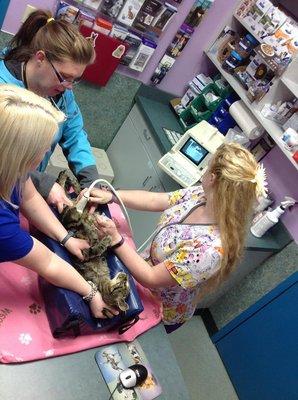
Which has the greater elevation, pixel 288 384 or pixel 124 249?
pixel 124 249

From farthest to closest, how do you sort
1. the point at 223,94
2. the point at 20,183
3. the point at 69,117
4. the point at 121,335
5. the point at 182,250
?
the point at 223,94 < the point at 69,117 < the point at 182,250 < the point at 121,335 < the point at 20,183

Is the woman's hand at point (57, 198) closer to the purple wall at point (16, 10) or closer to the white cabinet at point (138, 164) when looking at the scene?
the white cabinet at point (138, 164)

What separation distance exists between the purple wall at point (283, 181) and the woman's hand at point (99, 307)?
1650 millimetres

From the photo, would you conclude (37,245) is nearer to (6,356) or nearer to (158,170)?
(6,356)

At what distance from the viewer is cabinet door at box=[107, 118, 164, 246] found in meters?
2.68

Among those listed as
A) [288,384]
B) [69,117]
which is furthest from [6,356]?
[288,384]

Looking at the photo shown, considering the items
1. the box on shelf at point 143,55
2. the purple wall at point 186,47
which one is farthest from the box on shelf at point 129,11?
the purple wall at point 186,47

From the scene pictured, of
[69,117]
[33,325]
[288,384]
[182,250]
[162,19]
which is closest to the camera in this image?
[33,325]

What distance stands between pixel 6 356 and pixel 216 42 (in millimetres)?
2599

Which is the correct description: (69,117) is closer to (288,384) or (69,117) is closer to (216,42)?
(216,42)

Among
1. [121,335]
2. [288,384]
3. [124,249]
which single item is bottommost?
[288,384]

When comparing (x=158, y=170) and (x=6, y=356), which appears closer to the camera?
(x=6, y=356)

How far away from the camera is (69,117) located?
69.1 inches

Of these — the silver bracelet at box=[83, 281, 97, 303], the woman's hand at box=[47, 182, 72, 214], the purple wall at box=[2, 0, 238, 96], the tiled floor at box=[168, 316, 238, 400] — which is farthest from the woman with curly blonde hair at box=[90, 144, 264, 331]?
the purple wall at box=[2, 0, 238, 96]
